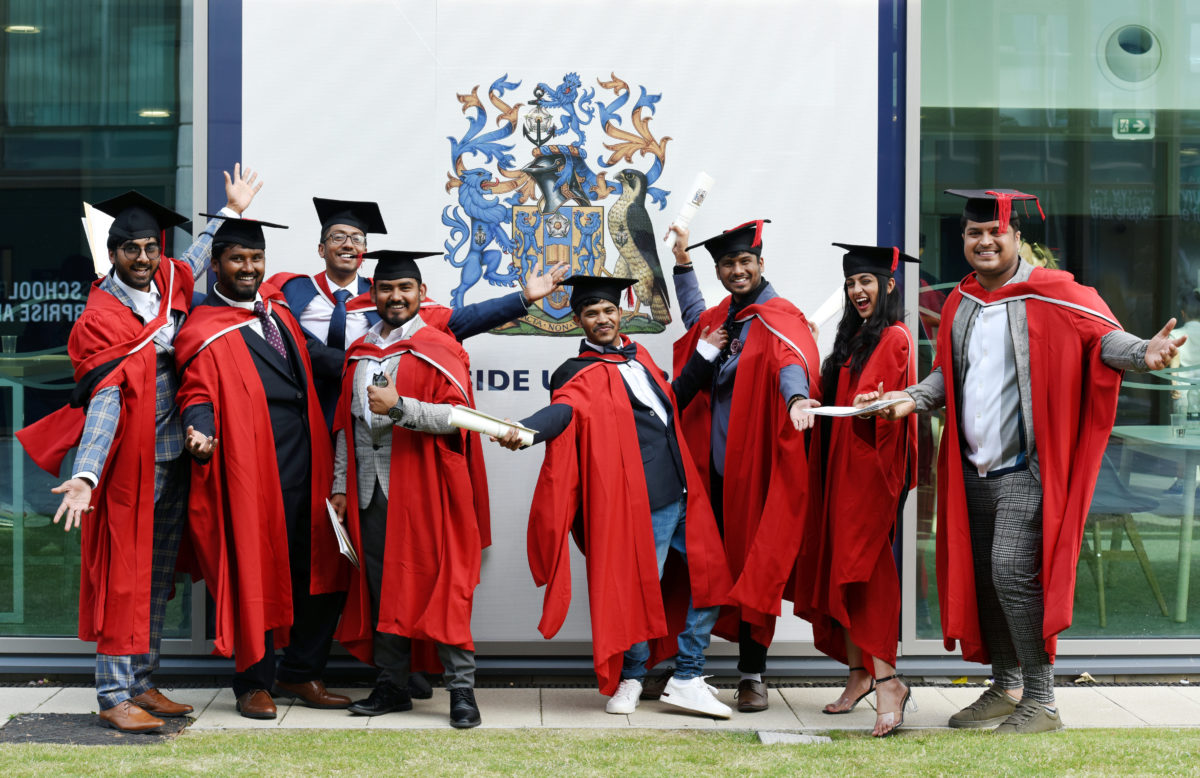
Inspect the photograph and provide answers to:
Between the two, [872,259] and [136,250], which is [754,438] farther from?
[136,250]

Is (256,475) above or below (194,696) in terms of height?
above

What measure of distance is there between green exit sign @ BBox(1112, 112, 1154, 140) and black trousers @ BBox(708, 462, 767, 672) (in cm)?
269

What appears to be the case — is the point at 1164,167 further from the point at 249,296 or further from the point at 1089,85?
the point at 249,296

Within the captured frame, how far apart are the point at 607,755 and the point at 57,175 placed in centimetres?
380

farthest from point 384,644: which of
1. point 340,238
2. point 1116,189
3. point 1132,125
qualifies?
point 1132,125

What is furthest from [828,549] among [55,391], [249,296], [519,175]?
[55,391]

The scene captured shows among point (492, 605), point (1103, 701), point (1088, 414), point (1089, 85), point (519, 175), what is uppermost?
point (1089, 85)

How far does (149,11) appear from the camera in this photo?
5.72 m

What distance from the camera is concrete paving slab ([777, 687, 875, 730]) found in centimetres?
495

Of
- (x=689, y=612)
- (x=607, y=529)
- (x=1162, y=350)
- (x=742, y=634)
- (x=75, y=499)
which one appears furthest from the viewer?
(x=742, y=634)

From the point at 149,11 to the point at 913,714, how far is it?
189 inches

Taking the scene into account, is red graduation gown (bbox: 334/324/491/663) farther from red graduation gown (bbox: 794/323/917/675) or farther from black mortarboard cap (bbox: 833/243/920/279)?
black mortarboard cap (bbox: 833/243/920/279)

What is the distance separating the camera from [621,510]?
16.2ft

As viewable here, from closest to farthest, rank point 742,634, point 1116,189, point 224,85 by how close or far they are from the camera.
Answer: point 742,634
point 224,85
point 1116,189
